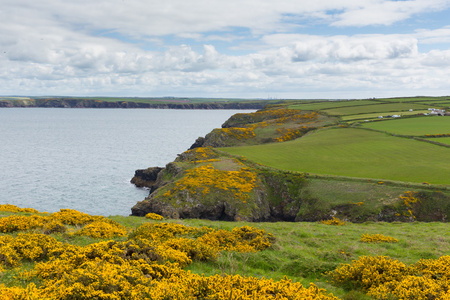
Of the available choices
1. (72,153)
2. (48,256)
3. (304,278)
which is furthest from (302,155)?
(72,153)

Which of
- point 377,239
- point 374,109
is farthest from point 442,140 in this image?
point 374,109

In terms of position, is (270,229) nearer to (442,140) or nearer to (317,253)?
(317,253)

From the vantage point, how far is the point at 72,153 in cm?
11838

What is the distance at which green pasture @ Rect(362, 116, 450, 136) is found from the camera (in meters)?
82.5

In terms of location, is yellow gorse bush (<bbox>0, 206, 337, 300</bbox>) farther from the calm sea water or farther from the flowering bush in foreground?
the calm sea water

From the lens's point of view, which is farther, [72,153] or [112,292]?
[72,153]

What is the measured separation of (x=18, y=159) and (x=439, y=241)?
11432 centimetres

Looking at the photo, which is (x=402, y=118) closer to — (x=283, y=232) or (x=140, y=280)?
(x=283, y=232)

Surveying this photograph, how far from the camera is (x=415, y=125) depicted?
307 feet

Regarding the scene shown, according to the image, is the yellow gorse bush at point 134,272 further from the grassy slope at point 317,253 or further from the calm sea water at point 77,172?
the calm sea water at point 77,172

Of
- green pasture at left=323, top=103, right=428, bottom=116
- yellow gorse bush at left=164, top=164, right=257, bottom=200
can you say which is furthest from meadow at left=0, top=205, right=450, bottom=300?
green pasture at left=323, top=103, right=428, bottom=116

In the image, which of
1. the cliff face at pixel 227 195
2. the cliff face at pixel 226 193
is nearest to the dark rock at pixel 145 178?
the cliff face at pixel 226 193

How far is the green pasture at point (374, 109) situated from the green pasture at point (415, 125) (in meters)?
23.5

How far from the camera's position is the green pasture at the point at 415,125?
3247 inches
